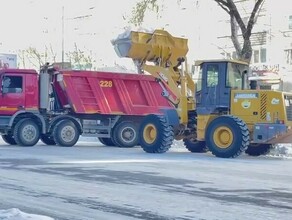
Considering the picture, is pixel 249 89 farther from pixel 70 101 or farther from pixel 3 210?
pixel 3 210

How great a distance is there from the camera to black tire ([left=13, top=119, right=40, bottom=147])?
→ 2456cm

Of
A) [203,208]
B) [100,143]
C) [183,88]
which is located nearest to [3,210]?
[203,208]

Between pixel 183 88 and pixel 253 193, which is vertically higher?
pixel 183 88

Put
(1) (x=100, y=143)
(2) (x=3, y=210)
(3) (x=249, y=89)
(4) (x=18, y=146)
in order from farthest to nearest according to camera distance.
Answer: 1. (1) (x=100, y=143)
2. (4) (x=18, y=146)
3. (3) (x=249, y=89)
4. (2) (x=3, y=210)

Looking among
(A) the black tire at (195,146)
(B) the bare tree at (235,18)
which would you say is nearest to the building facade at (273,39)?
(B) the bare tree at (235,18)

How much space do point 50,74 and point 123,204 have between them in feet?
51.2

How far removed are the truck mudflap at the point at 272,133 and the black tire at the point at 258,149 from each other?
1742 millimetres

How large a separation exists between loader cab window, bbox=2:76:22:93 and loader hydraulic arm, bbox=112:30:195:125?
12.6 feet

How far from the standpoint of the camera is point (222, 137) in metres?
19.6

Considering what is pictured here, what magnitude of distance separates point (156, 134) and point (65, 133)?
15.3 feet

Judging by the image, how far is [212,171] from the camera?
616 inches

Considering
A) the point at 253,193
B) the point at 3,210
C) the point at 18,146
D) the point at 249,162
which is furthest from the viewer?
the point at 18,146

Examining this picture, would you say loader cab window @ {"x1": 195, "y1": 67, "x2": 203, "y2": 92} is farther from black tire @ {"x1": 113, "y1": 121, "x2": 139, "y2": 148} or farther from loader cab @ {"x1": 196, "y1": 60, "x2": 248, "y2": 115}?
black tire @ {"x1": 113, "y1": 121, "x2": 139, "y2": 148}

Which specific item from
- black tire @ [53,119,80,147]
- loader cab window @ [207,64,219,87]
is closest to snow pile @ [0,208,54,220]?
loader cab window @ [207,64,219,87]
